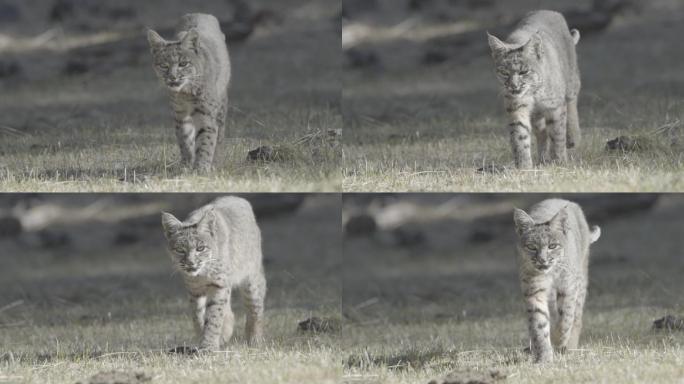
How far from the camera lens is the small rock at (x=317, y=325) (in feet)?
35.3

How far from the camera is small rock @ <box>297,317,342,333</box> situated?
35.3 ft

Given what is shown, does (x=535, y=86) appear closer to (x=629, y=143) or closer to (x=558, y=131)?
(x=558, y=131)

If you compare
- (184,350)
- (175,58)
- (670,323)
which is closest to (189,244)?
(184,350)

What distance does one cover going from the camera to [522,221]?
9.19 m

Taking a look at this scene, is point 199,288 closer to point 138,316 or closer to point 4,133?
point 138,316

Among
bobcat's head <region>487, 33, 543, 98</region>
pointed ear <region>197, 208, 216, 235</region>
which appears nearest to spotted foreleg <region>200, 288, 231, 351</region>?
pointed ear <region>197, 208, 216, 235</region>

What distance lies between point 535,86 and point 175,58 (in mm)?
3032

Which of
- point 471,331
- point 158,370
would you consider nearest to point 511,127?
point 471,331

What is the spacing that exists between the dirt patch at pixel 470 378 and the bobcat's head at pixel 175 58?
138 inches

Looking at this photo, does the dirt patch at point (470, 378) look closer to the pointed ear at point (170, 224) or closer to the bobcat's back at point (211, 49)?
the pointed ear at point (170, 224)

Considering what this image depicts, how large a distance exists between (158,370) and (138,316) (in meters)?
3.74

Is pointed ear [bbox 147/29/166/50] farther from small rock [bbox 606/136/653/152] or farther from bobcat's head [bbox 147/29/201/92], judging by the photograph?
small rock [bbox 606/136/653/152]

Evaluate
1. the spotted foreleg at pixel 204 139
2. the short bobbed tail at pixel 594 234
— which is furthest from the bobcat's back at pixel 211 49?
the short bobbed tail at pixel 594 234

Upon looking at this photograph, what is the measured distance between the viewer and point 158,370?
8.80 m
